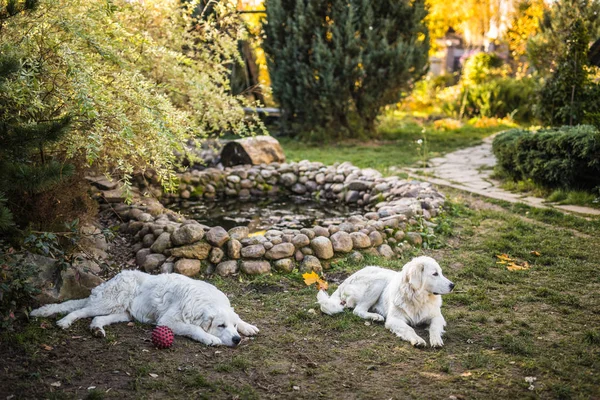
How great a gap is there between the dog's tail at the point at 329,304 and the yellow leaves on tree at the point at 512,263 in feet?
7.37

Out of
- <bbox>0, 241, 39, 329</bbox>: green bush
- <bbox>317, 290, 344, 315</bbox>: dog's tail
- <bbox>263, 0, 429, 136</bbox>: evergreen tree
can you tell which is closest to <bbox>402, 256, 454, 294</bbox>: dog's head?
<bbox>317, 290, 344, 315</bbox>: dog's tail

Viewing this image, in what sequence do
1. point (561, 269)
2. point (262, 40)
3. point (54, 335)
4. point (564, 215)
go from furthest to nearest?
point (262, 40) < point (564, 215) < point (561, 269) < point (54, 335)

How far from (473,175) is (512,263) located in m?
4.69

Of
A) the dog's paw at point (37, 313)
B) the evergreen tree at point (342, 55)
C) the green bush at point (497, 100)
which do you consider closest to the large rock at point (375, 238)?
the dog's paw at point (37, 313)

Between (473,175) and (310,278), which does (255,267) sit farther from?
(473,175)

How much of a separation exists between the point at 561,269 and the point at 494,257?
76 cm

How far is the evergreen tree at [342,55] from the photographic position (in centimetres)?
1315

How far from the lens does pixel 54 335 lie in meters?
4.13

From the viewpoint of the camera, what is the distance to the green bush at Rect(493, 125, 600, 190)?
798 centimetres

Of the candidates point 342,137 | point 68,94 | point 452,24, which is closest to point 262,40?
point 342,137

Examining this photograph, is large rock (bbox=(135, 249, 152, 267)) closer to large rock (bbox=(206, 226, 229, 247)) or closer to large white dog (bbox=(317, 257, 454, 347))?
large rock (bbox=(206, 226, 229, 247))

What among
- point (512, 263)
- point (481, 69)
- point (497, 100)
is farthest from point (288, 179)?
point (481, 69)

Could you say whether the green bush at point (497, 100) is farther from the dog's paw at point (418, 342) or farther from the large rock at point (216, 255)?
the dog's paw at point (418, 342)

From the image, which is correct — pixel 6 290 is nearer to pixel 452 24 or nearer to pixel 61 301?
pixel 61 301
